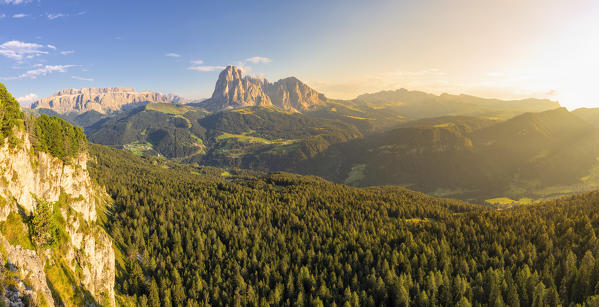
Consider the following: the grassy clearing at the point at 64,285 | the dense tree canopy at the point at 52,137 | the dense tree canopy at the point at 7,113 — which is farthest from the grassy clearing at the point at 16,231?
the dense tree canopy at the point at 52,137

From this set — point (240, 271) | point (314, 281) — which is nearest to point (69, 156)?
point (240, 271)

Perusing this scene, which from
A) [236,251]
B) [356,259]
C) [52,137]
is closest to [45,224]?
[52,137]

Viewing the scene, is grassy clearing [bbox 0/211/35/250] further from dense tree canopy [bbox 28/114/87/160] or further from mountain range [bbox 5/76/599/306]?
dense tree canopy [bbox 28/114/87/160]

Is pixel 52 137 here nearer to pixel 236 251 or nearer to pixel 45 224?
pixel 45 224

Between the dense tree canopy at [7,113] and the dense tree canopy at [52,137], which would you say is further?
the dense tree canopy at [52,137]

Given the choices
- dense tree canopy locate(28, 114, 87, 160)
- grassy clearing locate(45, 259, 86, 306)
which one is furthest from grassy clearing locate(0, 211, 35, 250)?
dense tree canopy locate(28, 114, 87, 160)

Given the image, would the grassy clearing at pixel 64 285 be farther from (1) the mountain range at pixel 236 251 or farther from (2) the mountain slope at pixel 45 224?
(1) the mountain range at pixel 236 251
